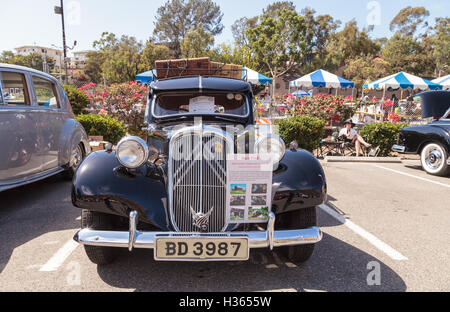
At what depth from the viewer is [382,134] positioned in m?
8.75

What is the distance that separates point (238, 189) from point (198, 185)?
0.31 metres

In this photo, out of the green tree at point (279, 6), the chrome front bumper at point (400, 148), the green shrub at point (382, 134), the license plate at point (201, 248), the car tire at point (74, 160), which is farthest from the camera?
the green tree at point (279, 6)

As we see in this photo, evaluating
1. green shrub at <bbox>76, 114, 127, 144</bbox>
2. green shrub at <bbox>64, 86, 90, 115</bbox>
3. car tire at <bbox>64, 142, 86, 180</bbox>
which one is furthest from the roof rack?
green shrub at <bbox>64, 86, 90, 115</bbox>

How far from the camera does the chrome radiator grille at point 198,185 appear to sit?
7.84 ft

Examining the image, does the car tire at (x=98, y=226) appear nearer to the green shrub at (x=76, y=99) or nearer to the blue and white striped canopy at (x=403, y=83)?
the green shrub at (x=76, y=99)

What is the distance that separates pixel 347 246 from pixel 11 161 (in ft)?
13.5

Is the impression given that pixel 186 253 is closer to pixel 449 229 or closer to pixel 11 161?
pixel 11 161

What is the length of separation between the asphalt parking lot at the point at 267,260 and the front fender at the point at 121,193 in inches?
22.5

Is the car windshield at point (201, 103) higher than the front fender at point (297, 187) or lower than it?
higher

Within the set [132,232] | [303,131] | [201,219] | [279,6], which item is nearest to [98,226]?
[132,232]

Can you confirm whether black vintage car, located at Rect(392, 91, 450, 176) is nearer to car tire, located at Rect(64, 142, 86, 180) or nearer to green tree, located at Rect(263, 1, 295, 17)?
car tire, located at Rect(64, 142, 86, 180)

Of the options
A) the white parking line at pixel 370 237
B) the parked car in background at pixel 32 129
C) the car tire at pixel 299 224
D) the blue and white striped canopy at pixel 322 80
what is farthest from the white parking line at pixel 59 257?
the blue and white striped canopy at pixel 322 80

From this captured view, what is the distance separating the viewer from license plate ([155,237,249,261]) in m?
2.10

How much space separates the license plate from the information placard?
320 millimetres
